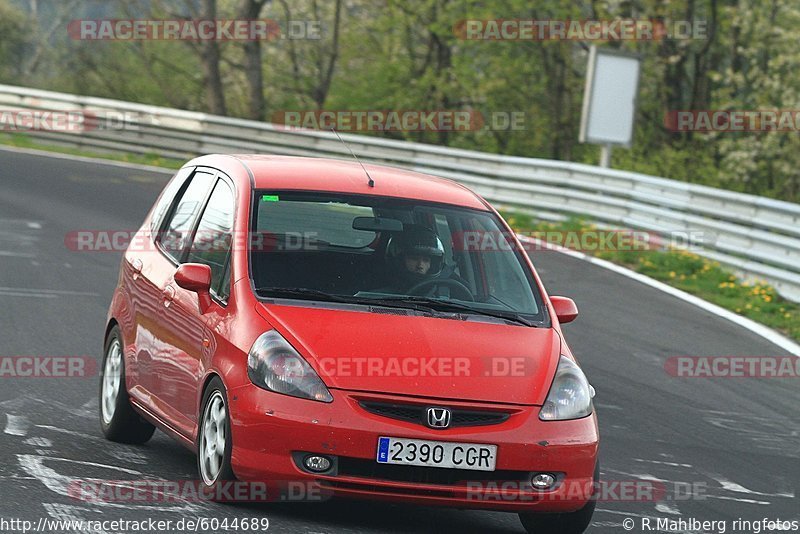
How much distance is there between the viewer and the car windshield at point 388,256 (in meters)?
6.83

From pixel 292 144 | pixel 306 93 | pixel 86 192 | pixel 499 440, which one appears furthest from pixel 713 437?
pixel 306 93

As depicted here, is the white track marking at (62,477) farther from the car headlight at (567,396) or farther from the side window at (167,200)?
the side window at (167,200)

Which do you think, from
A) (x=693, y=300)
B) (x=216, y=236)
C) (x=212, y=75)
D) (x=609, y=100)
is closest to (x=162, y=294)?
(x=216, y=236)

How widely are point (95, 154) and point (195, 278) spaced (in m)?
21.8

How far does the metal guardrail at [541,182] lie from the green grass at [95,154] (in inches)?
6.0

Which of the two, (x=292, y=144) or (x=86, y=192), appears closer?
(x=86, y=192)

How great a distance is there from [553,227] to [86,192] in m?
6.91

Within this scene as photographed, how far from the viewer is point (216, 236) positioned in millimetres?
7281

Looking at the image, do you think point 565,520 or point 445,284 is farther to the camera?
point 445,284

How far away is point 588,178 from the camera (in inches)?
816

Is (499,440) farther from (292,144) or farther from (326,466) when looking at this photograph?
(292,144)

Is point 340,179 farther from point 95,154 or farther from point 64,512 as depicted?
point 95,154
